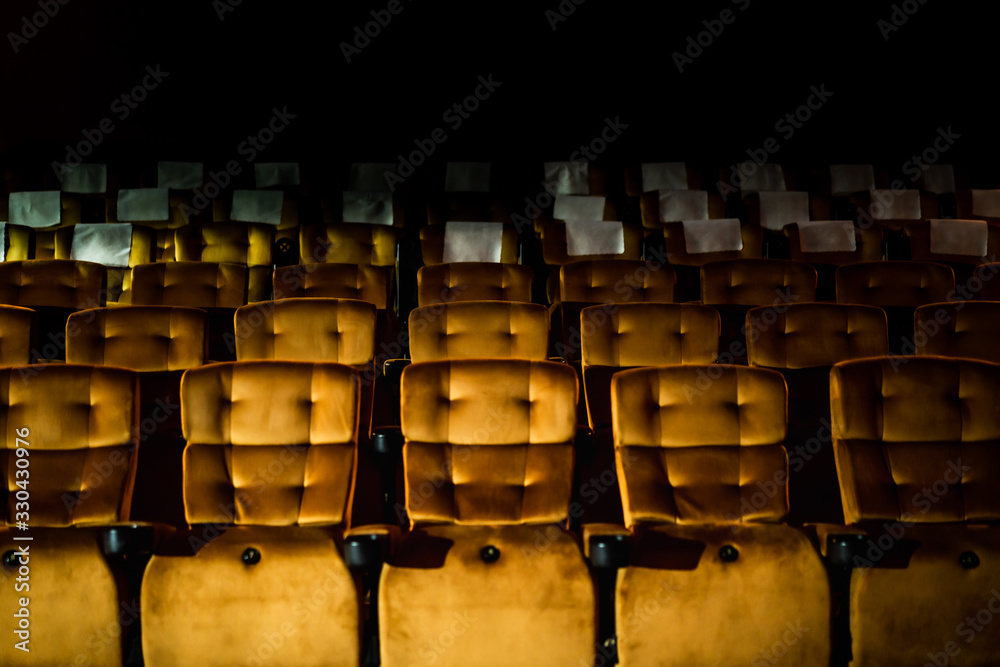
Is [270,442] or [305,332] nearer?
[270,442]

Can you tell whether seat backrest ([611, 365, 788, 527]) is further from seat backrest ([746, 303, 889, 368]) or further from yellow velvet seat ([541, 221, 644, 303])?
yellow velvet seat ([541, 221, 644, 303])

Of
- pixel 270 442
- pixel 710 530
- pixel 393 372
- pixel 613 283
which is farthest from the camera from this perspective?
pixel 613 283

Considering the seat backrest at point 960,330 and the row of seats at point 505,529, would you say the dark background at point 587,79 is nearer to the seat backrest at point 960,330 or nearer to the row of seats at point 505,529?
the seat backrest at point 960,330

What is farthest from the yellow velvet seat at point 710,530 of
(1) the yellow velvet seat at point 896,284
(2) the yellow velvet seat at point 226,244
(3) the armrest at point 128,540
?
(2) the yellow velvet seat at point 226,244

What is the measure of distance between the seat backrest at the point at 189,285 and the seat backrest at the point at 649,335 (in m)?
1.18

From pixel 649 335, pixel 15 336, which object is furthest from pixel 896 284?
pixel 15 336

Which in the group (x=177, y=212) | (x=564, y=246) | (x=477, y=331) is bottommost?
(x=477, y=331)

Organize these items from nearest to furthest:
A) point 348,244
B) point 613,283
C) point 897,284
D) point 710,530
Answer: point 710,530
point 897,284
point 613,283
point 348,244

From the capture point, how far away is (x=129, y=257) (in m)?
2.62

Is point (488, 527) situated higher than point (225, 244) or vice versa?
point (225, 244)

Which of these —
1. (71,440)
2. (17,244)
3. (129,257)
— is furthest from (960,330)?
(17,244)

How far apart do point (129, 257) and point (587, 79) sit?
2.53 m

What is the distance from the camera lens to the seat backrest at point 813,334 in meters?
1.53

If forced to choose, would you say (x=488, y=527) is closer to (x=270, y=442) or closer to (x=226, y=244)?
(x=270, y=442)
